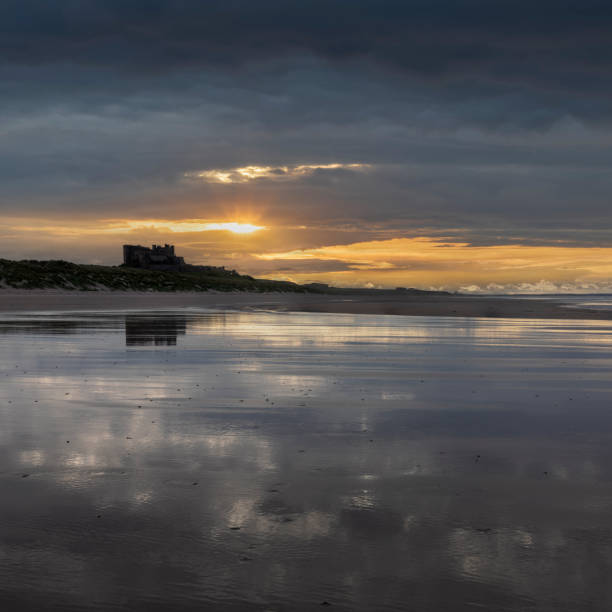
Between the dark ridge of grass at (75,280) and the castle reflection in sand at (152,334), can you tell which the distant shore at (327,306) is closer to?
the dark ridge of grass at (75,280)

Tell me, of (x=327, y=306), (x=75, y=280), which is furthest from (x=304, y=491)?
(x=75, y=280)

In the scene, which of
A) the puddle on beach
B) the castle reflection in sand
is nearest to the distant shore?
the castle reflection in sand

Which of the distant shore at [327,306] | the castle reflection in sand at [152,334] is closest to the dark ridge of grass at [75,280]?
the distant shore at [327,306]

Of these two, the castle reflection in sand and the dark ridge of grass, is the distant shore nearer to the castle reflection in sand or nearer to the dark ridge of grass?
the dark ridge of grass

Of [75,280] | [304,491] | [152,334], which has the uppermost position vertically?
[75,280]

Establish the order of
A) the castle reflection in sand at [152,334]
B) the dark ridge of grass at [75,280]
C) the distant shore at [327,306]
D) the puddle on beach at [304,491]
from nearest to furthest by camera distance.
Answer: the puddle on beach at [304,491] < the castle reflection in sand at [152,334] < the distant shore at [327,306] < the dark ridge of grass at [75,280]

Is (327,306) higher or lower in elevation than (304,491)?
higher

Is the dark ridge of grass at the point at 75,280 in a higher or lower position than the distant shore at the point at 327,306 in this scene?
higher

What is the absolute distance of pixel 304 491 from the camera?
23.0ft

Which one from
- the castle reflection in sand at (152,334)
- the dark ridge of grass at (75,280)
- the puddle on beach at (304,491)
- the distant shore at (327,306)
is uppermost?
the dark ridge of grass at (75,280)

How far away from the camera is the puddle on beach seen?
485 cm

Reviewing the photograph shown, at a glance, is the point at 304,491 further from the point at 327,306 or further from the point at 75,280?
the point at 75,280

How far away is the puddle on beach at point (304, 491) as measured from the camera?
15.9ft

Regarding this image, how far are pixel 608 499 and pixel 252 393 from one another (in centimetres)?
759
